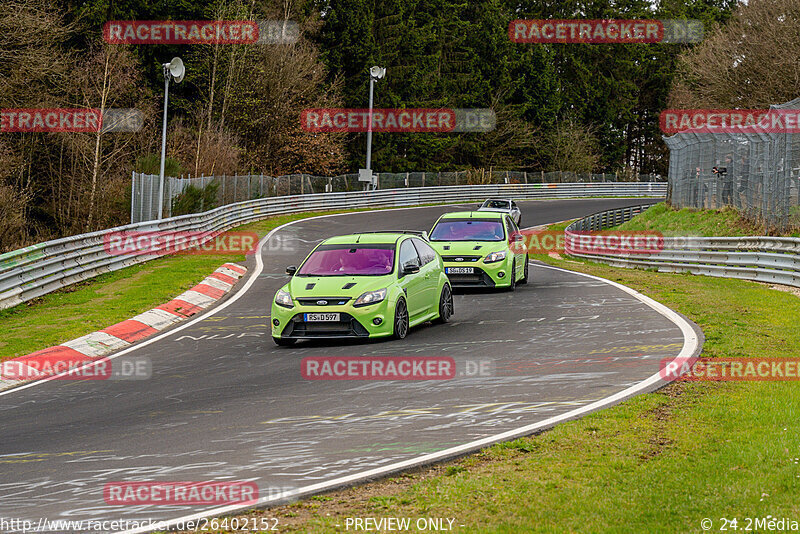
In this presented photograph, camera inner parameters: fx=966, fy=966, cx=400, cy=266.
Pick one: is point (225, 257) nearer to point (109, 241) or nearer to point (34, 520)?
point (109, 241)

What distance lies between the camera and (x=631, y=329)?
13992mm

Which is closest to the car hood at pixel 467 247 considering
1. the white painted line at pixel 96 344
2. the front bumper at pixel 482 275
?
the front bumper at pixel 482 275

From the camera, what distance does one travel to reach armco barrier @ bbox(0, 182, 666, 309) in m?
17.9

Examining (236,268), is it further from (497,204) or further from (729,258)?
(497,204)

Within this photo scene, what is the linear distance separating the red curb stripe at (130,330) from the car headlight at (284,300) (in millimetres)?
2601

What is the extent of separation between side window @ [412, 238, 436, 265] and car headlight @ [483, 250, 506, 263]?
3.44 meters

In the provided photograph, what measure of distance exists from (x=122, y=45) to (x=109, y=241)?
3307cm

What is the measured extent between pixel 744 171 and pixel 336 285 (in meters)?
16.3

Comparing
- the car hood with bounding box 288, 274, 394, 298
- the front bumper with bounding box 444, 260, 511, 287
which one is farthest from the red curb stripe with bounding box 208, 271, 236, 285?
the car hood with bounding box 288, 274, 394, 298

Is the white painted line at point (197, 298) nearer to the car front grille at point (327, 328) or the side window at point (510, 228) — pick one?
the car front grille at point (327, 328)
